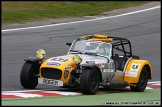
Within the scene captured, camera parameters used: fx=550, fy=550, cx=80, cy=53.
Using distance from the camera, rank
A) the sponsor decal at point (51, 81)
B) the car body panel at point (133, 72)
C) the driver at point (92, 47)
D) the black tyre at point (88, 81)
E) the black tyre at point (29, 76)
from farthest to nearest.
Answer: the car body panel at point (133, 72)
the driver at point (92, 47)
the black tyre at point (29, 76)
the sponsor decal at point (51, 81)
the black tyre at point (88, 81)

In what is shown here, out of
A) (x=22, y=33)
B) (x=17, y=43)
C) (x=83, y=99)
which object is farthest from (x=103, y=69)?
(x=22, y=33)

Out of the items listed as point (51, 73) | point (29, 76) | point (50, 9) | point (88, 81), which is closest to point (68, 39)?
point (50, 9)

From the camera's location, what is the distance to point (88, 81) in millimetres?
12617

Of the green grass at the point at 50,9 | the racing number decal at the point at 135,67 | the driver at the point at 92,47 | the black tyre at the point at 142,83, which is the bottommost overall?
the black tyre at the point at 142,83

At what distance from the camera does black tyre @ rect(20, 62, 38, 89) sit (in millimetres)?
13453

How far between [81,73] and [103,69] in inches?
32.5

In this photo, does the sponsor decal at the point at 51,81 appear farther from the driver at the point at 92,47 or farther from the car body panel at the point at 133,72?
the car body panel at the point at 133,72

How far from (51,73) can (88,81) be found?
3.33 feet

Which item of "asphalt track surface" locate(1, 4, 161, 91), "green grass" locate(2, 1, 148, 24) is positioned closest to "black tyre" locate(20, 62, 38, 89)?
"asphalt track surface" locate(1, 4, 161, 91)

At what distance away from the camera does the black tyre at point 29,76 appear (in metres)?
13.5

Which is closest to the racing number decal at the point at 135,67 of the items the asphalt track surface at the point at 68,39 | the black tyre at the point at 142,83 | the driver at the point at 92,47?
the black tyre at the point at 142,83

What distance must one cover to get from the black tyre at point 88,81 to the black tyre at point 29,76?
149 centimetres

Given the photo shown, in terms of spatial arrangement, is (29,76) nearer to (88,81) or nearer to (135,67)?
(88,81)

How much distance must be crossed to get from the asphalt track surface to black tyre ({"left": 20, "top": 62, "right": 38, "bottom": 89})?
23 centimetres
